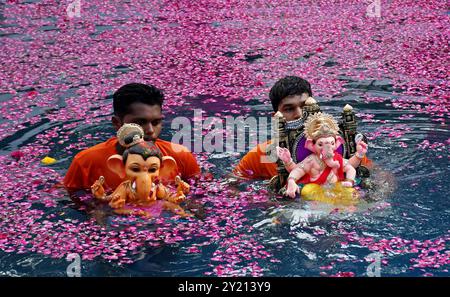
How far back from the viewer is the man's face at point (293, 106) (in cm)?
847

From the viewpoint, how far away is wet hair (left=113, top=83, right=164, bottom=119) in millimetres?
8211

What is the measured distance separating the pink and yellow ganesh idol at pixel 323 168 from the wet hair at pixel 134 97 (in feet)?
4.57

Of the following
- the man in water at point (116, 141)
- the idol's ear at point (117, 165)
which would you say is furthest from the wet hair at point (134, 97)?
the idol's ear at point (117, 165)

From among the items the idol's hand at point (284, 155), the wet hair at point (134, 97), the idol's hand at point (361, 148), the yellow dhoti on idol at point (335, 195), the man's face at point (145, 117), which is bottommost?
the yellow dhoti on idol at point (335, 195)

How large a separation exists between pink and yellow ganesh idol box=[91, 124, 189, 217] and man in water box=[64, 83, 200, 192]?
0.40 meters

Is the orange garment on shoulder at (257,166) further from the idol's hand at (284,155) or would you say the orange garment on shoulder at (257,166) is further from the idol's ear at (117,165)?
the idol's ear at (117,165)

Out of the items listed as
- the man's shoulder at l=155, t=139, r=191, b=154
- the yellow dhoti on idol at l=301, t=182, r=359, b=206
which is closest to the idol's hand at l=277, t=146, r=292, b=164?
the yellow dhoti on idol at l=301, t=182, r=359, b=206

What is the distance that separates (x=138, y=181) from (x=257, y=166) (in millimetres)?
1638

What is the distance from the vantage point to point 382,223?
7590 millimetres

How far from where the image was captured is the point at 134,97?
323 inches

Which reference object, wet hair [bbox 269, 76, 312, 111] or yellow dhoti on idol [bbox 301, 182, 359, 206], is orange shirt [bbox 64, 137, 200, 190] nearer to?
wet hair [bbox 269, 76, 312, 111]

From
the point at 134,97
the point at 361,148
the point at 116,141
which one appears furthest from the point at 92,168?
the point at 361,148

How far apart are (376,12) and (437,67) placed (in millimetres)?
3318
